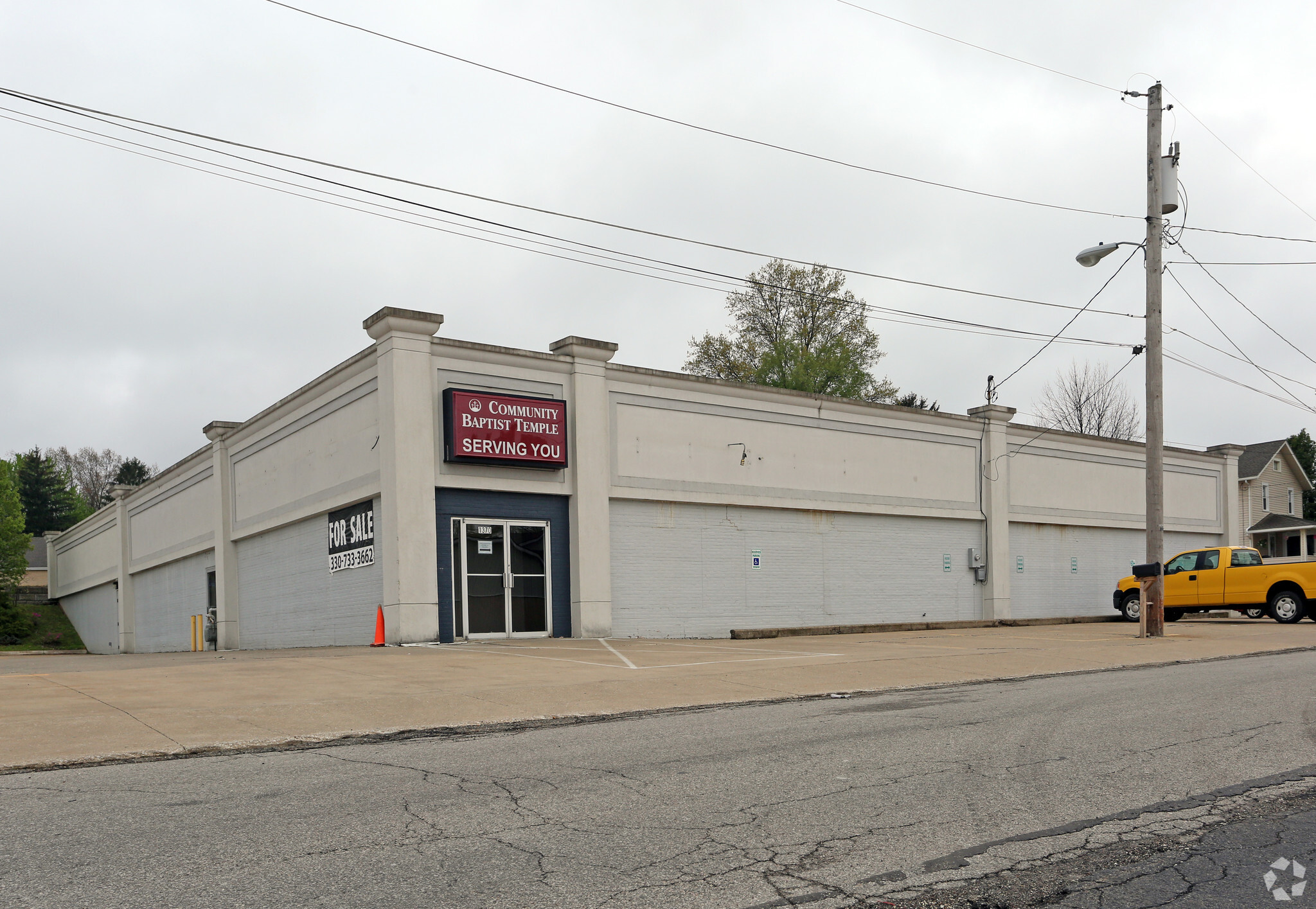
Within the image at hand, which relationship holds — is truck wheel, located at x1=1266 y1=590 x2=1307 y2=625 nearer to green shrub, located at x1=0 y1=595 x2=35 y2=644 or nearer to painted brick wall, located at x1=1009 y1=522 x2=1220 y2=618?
painted brick wall, located at x1=1009 y1=522 x2=1220 y2=618

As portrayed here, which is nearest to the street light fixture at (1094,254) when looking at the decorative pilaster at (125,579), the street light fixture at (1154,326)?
the street light fixture at (1154,326)

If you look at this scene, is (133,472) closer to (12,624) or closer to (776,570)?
(12,624)

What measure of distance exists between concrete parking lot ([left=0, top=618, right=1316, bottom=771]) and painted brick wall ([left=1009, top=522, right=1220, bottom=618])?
34.1 feet

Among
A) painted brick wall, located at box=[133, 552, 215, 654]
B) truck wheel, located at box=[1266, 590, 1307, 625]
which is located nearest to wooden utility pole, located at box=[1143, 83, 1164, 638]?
truck wheel, located at box=[1266, 590, 1307, 625]

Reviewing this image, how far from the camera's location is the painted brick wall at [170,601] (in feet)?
108

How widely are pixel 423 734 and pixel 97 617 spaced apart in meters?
46.8

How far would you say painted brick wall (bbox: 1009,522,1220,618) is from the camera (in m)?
32.1

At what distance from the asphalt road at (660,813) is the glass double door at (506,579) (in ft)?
39.0

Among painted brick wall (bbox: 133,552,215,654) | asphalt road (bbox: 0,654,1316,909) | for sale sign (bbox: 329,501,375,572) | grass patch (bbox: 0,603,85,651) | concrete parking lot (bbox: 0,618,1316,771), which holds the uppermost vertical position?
for sale sign (bbox: 329,501,375,572)

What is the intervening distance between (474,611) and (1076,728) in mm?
14190

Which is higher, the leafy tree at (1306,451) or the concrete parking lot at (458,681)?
the leafy tree at (1306,451)

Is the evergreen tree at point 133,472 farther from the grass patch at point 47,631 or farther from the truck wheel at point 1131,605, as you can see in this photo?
the truck wheel at point 1131,605

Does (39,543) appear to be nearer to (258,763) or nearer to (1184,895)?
(258,763)

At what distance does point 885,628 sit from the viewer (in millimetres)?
25828
